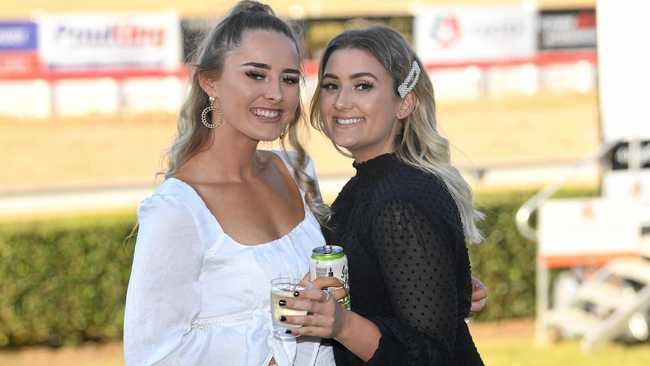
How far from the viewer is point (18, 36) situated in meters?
23.3

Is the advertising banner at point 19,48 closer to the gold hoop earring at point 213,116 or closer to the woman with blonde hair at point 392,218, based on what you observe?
the gold hoop earring at point 213,116

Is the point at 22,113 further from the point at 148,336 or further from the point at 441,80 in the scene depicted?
the point at 148,336

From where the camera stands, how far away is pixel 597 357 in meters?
9.01

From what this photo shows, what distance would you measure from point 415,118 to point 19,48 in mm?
21043

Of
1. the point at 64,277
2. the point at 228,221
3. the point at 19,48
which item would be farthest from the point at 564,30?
the point at 228,221

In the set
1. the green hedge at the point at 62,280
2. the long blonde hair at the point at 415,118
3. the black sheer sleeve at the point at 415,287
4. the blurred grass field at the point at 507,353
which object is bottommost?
the blurred grass field at the point at 507,353

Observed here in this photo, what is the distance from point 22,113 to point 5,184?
5388mm

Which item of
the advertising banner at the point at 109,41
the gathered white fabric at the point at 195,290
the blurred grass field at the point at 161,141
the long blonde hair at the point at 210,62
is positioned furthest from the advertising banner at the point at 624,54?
the advertising banner at the point at 109,41

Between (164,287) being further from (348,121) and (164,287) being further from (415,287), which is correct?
(348,121)

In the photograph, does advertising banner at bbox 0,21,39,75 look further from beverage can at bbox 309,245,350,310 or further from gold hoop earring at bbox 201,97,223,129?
beverage can at bbox 309,245,350,310

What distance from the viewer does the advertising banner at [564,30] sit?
80.8 feet

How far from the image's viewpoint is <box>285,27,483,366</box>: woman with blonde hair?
312 centimetres

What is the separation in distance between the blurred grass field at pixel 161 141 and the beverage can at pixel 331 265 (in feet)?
45.0

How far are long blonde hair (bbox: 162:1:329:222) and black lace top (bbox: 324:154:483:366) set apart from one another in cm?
43
